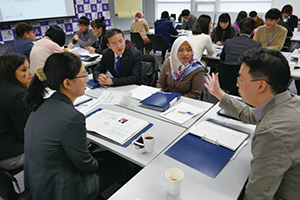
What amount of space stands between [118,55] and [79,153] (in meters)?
1.59

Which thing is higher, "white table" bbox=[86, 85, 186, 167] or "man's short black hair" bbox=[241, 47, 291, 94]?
"man's short black hair" bbox=[241, 47, 291, 94]

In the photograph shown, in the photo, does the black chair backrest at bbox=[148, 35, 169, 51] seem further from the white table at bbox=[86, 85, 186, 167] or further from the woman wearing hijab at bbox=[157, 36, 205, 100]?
the white table at bbox=[86, 85, 186, 167]

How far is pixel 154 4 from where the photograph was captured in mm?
8938

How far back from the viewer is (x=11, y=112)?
160cm

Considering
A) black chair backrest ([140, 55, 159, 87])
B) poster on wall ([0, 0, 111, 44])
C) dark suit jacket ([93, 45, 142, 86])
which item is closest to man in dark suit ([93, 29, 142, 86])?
dark suit jacket ([93, 45, 142, 86])

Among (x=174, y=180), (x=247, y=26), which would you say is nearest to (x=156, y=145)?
(x=174, y=180)

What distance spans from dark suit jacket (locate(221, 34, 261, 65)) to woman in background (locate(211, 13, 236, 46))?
1249 millimetres

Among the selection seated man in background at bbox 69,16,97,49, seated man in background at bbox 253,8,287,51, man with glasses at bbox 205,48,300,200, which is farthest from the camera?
seated man in background at bbox 69,16,97,49

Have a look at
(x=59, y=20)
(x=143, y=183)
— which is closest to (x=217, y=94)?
(x=143, y=183)

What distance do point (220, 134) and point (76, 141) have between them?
91cm

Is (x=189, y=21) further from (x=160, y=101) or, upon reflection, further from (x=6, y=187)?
(x=6, y=187)

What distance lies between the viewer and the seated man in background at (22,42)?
3.24 meters

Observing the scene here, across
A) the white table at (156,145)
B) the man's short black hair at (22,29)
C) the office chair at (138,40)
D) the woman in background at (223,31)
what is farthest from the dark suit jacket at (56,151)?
the office chair at (138,40)

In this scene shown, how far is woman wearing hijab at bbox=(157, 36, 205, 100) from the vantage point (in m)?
2.18
